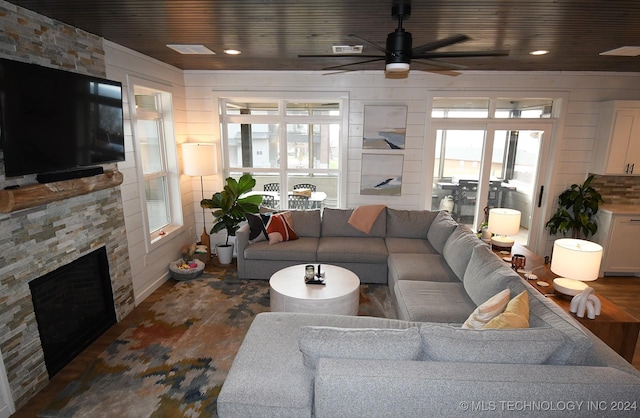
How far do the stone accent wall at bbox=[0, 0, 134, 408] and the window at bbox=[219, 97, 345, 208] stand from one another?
221cm

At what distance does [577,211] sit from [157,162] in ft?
18.5

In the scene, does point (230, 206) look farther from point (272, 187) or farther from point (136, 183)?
point (136, 183)

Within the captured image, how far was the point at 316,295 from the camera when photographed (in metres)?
3.14

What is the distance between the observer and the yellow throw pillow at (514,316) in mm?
2000

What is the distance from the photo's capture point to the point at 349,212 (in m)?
4.87

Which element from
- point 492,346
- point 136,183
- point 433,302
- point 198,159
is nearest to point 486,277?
point 433,302

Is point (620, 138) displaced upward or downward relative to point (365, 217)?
upward

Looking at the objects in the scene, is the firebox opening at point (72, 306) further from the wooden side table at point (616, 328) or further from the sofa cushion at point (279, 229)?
the wooden side table at point (616, 328)

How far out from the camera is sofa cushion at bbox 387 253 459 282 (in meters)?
3.47

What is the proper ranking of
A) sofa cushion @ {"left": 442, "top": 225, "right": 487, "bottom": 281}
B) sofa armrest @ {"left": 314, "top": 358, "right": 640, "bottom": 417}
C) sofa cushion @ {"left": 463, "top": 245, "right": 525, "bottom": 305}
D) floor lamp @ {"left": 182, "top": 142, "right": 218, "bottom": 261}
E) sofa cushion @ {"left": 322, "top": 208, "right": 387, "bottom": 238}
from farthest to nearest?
sofa cushion @ {"left": 322, "top": 208, "right": 387, "bottom": 238}, floor lamp @ {"left": 182, "top": 142, "right": 218, "bottom": 261}, sofa cushion @ {"left": 442, "top": 225, "right": 487, "bottom": 281}, sofa cushion @ {"left": 463, "top": 245, "right": 525, "bottom": 305}, sofa armrest @ {"left": 314, "top": 358, "right": 640, "bottom": 417}

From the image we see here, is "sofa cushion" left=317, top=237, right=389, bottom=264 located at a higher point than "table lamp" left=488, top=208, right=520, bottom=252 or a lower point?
lower

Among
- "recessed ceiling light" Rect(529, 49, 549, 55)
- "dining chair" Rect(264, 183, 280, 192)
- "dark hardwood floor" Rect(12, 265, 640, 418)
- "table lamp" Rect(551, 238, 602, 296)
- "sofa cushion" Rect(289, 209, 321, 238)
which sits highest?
"recessed ceiling light" Rect(529, 49, 549, 55)

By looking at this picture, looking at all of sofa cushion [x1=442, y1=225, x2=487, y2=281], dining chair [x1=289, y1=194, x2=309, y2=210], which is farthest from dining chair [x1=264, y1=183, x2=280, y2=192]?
sofa cushion [x1=442, y1=225, x2=487, y2=281]

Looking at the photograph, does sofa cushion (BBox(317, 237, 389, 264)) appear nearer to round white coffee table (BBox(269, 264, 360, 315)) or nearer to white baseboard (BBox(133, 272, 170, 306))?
round white coffee table (BBox(269, 264, 360, 315))
